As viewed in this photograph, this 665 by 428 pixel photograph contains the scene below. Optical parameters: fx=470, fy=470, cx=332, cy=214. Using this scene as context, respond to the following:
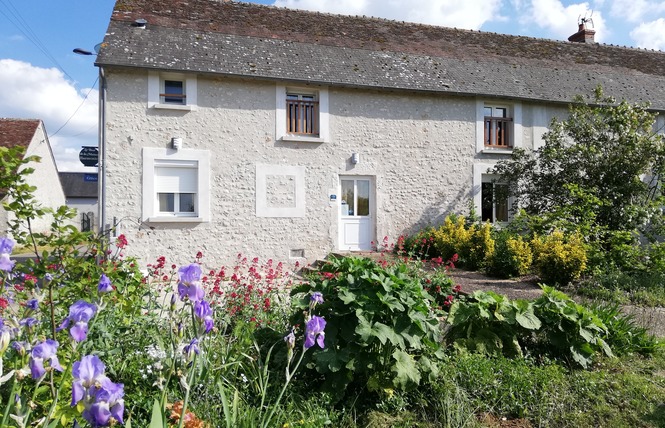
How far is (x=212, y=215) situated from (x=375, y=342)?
25.8 ft

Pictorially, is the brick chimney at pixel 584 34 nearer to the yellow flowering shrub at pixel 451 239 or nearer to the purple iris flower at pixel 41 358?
the yellow flowering shrub at pixel 451 239

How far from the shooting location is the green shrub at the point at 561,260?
24.7 feet

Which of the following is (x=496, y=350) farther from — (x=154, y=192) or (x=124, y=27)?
(x=124, y=27)

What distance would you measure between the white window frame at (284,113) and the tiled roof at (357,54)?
0.40m

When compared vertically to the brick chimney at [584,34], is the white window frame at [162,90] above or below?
A: below

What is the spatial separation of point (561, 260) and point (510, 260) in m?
0.97

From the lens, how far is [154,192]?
10.1 meters

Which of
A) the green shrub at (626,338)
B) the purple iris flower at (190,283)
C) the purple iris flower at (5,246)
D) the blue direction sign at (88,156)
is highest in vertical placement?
the blue direction sign at (88,156)

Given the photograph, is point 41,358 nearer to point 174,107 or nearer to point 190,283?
point 190,283

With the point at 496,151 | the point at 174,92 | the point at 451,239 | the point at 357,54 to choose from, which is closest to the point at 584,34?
Answer: the point at 496,151

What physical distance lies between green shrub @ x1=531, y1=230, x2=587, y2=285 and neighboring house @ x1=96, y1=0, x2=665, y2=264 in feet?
13.9

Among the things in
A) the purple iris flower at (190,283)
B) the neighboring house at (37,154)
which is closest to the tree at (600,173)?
the purple iris flower at (190,283)

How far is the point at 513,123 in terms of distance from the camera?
12.6 metres

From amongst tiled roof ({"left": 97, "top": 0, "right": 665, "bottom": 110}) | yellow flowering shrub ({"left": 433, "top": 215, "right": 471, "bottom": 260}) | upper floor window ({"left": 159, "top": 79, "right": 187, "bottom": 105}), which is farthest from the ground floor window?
upper floor window ({"left": 159, "top": 79, "right": 187, "bottom": 105})
